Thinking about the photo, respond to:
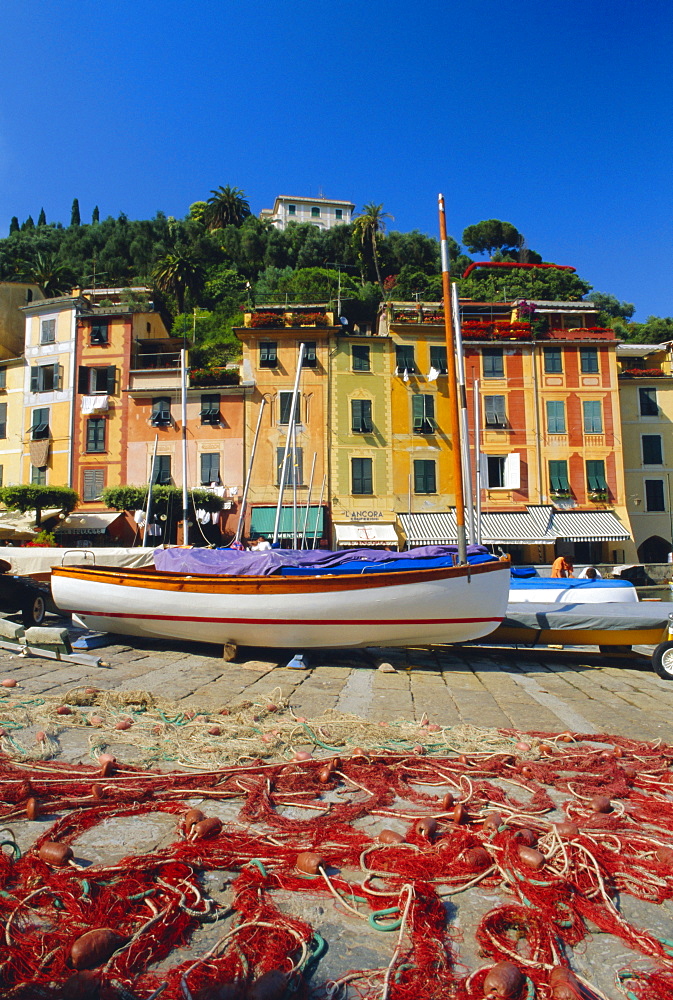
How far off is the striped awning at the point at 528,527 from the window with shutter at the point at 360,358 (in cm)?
800

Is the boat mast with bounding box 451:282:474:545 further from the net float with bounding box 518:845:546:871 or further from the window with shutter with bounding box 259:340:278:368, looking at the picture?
the window with shutter with bounding box 259:340:278:368

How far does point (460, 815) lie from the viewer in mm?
3752

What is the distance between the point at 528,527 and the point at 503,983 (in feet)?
91.0

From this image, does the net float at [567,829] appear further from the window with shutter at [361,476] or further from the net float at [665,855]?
the window with shutter at [361,476]

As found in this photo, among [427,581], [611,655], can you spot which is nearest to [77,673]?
[427,581]

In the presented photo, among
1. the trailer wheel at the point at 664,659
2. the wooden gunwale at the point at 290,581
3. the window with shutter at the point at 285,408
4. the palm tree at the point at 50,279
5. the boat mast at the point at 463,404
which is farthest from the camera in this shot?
the palm tree at the point at 50,279

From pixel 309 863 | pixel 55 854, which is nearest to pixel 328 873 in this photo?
pixel 309 863

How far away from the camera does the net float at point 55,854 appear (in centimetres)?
305

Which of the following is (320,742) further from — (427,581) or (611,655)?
(611,655)

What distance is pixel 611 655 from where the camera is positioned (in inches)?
431

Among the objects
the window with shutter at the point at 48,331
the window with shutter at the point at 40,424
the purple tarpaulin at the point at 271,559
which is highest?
the window with shutter at the point at 48,331

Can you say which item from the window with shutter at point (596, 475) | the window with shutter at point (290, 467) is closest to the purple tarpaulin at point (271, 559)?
the window with shutter at point (290, 467)

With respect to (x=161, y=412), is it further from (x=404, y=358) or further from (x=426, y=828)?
(x=426, y=828)

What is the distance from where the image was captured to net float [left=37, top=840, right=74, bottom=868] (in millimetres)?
3053
